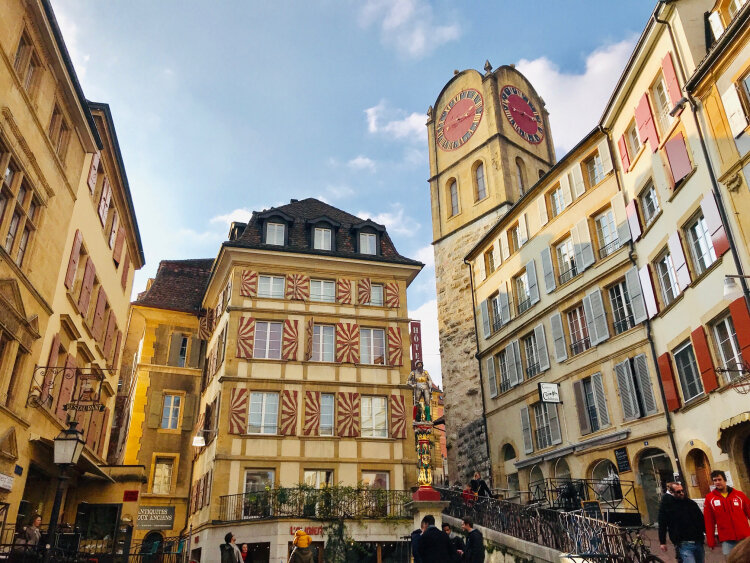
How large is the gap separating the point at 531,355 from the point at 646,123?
31.6ft

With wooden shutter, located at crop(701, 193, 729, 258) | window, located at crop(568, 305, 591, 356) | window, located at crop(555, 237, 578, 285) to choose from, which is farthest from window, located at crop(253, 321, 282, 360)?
wooden shutter, located at crop(701, 193, 729, 258)

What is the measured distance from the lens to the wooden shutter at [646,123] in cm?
1764

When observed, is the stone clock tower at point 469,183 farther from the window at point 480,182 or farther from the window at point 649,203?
the window at point 649,203

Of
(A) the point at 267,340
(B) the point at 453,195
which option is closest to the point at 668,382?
(A) the point at 267,340

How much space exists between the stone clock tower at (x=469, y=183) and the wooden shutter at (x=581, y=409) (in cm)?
Result: 687

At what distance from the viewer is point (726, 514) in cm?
824

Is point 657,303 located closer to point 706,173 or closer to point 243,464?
point 706,173

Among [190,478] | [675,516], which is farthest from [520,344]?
[675,516]

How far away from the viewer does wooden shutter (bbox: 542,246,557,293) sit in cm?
2305

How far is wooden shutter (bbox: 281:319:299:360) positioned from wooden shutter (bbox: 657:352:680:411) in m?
12.3

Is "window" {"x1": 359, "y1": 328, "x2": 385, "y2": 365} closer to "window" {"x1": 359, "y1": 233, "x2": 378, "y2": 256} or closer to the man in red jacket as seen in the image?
"window" {"x1": 359, "y1": 233, "x2": 378, "y2": 256}

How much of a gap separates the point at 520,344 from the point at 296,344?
844cm

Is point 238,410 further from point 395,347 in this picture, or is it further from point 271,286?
point 395,347

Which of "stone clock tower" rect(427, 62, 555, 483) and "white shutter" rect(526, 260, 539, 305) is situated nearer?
"white shutter" rect(526, 260, 539, 305)
